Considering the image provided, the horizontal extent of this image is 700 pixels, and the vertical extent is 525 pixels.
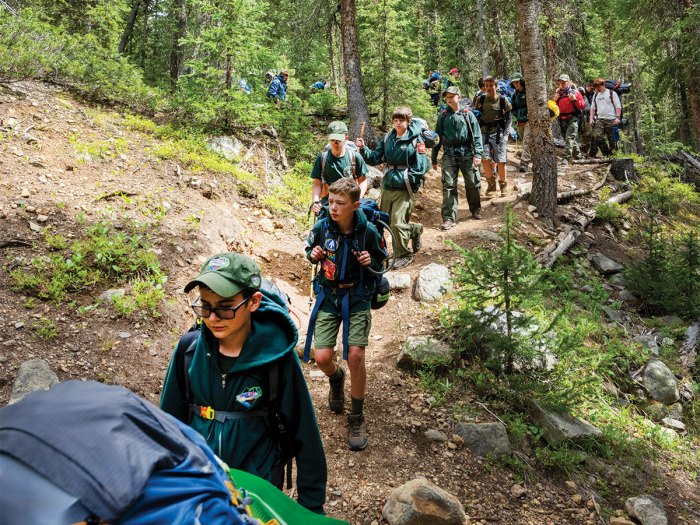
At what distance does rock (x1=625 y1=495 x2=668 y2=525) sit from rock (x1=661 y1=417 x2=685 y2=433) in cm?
218

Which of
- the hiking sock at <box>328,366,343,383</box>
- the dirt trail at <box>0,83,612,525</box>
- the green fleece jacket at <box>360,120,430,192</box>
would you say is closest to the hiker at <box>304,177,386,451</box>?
the hiking sock at <box>328,366,343,383</box>

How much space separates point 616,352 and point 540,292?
266 centimetres

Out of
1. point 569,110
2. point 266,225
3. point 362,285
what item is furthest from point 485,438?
point 569,110

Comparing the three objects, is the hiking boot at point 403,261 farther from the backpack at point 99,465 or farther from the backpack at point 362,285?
the backpack at point 99,465

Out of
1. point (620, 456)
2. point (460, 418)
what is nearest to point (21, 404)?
point (460, 418)

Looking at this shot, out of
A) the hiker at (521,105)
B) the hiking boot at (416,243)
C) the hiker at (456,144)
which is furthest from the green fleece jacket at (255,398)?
the hiker at (521,105)

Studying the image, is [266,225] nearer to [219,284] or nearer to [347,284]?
[347,284]

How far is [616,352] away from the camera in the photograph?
22.4 feet

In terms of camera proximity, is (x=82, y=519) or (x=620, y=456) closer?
(x=82, y=519)

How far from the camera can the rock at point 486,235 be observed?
8.72m

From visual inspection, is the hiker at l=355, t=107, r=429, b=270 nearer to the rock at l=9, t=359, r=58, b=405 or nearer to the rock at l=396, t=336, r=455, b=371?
the rock at l=396, t=336, r=455, b=371

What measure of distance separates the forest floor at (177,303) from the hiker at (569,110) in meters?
6.32

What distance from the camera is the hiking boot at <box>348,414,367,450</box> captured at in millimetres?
4500

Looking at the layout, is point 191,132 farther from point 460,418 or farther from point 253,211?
point 460,418
